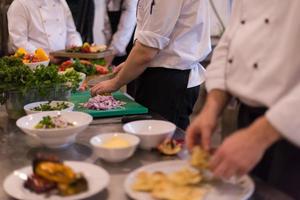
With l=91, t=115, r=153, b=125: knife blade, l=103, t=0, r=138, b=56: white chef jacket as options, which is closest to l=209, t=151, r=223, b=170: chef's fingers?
l=91, t=115, r=153, b=125: knife blade

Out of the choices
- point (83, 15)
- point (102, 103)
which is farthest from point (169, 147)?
point (83, 15)

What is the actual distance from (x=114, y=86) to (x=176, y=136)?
→ 1.60 feet

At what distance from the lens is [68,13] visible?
2920 millimetres

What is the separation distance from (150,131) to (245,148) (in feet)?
1.43

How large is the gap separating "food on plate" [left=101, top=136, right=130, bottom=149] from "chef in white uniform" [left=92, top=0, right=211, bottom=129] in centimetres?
56

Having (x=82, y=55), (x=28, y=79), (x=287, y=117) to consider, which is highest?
(x=287, y=117)

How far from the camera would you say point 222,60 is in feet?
3.38

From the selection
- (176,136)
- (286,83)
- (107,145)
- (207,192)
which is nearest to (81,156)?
(107,145)

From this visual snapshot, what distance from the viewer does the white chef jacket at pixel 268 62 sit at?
2.55 feet

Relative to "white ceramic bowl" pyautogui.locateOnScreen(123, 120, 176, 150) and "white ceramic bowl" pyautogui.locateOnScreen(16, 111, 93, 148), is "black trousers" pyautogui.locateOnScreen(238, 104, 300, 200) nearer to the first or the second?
"white ceramic bowl" pyautogui.locateOnScreen(123, 120, 176, 150)

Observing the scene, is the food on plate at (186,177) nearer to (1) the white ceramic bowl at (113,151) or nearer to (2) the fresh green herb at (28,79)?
(1) the white ceramic bowl at (113,151)

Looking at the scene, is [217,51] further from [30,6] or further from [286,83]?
[30,6]

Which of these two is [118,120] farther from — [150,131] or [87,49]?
[87,49]

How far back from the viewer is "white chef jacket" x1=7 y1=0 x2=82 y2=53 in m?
2.71
